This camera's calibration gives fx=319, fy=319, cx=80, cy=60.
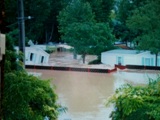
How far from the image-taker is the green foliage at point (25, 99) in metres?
2.30

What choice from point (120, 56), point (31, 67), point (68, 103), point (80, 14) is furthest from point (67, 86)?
point (80, 14)

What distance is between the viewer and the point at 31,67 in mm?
13781

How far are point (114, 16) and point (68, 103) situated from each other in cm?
1431

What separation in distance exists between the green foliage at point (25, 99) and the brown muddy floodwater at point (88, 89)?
2572 millimetres

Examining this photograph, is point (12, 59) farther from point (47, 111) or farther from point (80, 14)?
point (80, 14)

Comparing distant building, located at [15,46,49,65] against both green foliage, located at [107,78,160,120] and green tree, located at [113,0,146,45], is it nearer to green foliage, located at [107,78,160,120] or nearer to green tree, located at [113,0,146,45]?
green tree, located at [113,0,146,45]

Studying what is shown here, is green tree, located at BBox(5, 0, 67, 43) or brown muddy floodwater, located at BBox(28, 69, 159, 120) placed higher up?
green tree, located at BBox(5, 0, 67, 43)

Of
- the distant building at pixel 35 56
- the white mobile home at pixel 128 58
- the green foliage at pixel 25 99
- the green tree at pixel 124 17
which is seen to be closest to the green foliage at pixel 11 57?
the green foliage at pixel 25 99

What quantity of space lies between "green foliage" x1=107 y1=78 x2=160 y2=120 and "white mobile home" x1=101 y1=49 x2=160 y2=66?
11.9 metres

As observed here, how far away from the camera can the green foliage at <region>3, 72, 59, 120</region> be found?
7.56 feet

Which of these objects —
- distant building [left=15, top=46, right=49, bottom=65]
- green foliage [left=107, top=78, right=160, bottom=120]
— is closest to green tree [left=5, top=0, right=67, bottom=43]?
distant building [left=15, top=46, right=49, bottom=65]

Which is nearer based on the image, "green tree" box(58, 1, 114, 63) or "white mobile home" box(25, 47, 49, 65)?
"green tree" box(58, 1, 114, 63)

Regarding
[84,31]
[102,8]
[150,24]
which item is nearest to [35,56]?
[84,31]

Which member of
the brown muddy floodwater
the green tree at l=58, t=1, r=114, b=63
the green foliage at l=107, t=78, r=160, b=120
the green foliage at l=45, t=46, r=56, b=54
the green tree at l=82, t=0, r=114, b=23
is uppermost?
the green tree at l=82, t=0, r=114, b=23
